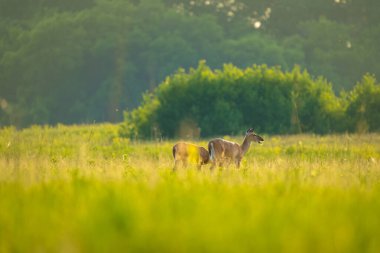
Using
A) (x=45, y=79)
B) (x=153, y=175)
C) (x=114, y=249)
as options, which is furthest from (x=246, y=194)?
(x=45, y=79)

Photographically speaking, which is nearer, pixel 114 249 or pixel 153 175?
pixel 114 249

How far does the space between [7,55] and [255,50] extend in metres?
22.5

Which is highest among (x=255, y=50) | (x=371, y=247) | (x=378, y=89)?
(x=255, y=50)

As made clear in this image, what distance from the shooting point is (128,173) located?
42.8 feet

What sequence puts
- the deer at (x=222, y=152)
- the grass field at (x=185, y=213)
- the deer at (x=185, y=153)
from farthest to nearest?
the deer at (x=222, y=152) < the deer at (x=185, y=153) < the grass field at (x=185, y=213)

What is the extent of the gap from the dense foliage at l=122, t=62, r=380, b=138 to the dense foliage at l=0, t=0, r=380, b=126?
1174 inches

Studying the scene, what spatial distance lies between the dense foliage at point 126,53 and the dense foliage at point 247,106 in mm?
29810

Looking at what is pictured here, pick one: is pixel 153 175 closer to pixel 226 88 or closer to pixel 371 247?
pixel 371 247

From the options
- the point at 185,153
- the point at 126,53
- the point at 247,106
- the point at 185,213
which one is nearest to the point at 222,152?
the point at 185,153

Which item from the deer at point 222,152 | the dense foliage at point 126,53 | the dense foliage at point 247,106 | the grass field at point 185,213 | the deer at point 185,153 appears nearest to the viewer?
the grass field at point 185,213

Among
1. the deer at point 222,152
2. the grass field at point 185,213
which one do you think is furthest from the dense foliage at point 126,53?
the grass field at point 185,213

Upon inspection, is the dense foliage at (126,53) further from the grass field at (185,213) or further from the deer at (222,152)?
the grass field at (185,213)

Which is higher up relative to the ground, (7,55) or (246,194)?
(7,55)

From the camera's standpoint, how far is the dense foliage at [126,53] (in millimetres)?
70250
